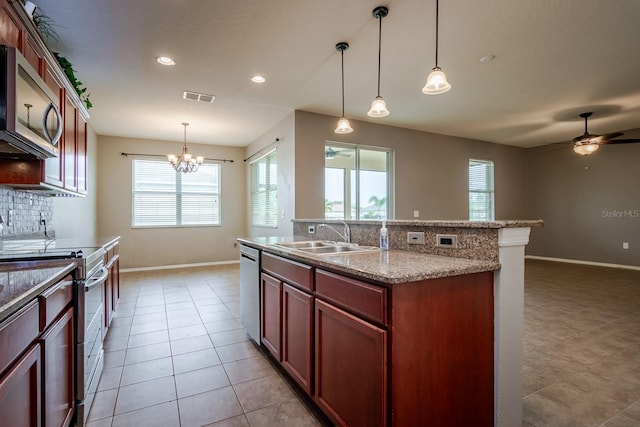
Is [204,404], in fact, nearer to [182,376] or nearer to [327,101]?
[182,376]

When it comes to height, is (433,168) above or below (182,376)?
above

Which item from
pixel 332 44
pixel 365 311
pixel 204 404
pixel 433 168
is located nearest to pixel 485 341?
pixel 365 311

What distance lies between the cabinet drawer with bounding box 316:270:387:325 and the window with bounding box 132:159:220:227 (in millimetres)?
5650

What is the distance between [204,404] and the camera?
1909mm

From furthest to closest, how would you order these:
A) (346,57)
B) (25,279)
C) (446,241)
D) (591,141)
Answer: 1. (591,141)
2. (346,57)
3. (446,241)
4. (25,279)

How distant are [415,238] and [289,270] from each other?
0.85 metres

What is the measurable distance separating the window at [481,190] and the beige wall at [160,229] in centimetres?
511

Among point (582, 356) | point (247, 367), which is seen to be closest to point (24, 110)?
point (247, 367)

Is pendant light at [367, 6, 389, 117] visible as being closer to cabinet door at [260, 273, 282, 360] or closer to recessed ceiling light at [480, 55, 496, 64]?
recessed ceiling light at [480, 55, 496, 64]

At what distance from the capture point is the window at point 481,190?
671 centimetres

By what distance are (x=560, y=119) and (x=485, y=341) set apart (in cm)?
553

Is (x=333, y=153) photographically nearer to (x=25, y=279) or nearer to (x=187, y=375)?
(x=187, y=375)

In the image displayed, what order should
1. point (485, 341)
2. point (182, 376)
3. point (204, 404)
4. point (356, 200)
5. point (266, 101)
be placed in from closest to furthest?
point (485, 341)
point (204, 404)
point (182, 376)
point (266, 101)
point (356, 200)

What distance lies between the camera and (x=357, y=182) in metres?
5.26
